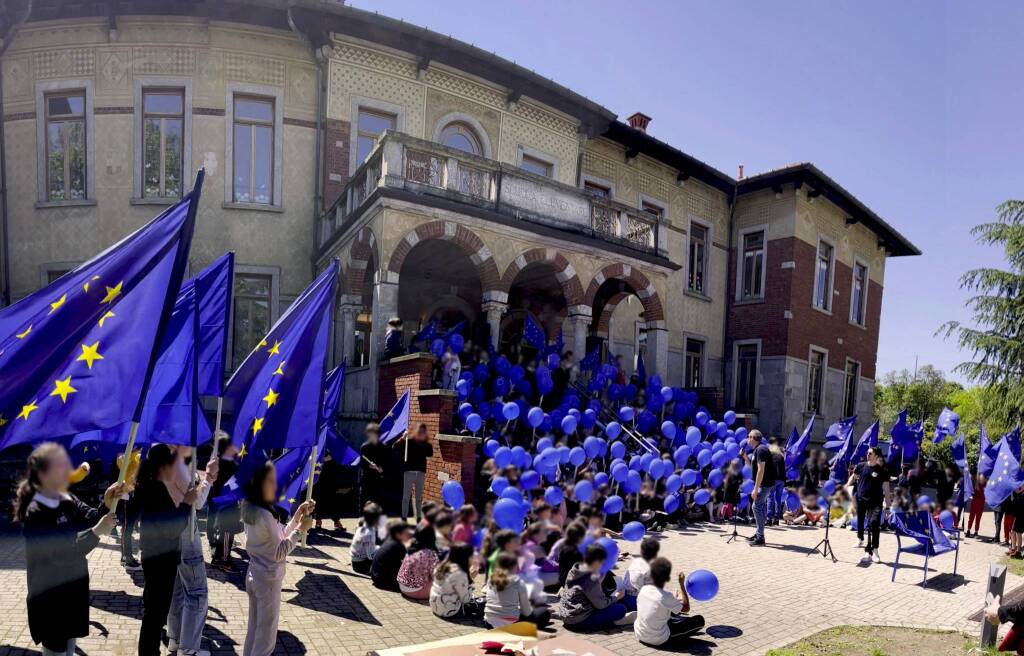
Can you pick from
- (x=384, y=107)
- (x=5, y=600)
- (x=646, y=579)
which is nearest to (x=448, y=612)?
(x=646, y=579)

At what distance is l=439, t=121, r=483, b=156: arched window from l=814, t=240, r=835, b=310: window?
14.0m

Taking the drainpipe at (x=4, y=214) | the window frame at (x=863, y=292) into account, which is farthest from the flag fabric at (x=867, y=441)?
the drainpipe at (x=4, y=214)

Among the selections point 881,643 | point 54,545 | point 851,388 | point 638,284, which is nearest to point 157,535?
point 54,545

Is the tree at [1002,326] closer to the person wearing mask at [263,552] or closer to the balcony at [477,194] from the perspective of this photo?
the balcony at [477,194]

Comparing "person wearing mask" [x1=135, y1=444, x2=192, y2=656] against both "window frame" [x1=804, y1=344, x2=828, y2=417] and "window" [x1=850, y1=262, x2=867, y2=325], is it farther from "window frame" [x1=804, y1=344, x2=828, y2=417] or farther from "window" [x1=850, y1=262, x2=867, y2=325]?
"window" [x1=850, y1=262, x2=867, y2=325]

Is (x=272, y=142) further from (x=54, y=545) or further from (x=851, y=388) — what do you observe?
(x=851, y=388)

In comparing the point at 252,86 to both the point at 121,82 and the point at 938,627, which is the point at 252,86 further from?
the point at 938,627

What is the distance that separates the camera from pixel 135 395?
12.8ft

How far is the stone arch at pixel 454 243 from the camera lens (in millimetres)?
10875

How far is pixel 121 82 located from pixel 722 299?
19487 mm

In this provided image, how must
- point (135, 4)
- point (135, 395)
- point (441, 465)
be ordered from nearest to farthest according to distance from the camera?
point (135, 395), point (441, 465), point (135, 4)

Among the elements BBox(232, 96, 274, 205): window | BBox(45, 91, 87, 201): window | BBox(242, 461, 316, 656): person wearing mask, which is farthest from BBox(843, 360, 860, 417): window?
BBox(45, 91, 87, 201): window

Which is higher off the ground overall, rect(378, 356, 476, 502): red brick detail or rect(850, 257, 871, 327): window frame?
rect(850, 257, 871, 327): window frame

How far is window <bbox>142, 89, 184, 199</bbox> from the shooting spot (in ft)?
45.4
